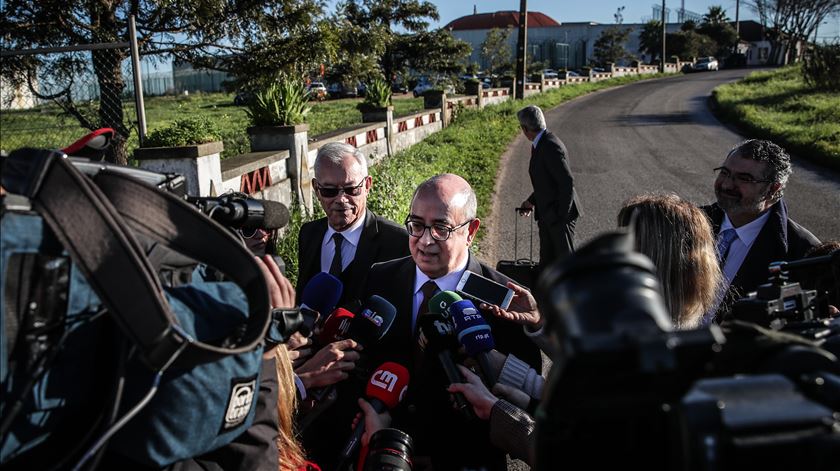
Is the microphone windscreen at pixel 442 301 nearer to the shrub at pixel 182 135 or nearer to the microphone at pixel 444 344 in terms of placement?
the microphone at pixel 444 344

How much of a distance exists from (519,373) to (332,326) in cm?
74

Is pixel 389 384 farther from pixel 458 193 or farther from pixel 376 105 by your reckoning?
pixel 376 105

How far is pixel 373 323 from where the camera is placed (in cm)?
250

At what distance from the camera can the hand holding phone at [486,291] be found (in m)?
2.60

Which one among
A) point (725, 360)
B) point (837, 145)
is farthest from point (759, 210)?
point (837, 145)

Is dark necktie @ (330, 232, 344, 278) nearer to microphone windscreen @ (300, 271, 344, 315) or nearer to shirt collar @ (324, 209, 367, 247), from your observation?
shirt collar @ (324, 209, 367, 247)

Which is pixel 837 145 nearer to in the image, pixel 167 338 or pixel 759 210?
pixel 759 210

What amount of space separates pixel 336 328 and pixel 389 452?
76cm

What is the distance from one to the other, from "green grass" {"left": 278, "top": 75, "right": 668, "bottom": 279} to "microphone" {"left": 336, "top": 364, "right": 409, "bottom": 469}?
3713mm

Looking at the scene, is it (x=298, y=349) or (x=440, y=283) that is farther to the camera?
(x=440, y=283)

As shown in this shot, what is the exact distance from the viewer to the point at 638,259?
2.78ft

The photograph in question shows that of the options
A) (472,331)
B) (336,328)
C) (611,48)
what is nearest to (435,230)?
(336,328)

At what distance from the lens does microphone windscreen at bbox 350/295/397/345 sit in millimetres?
2498

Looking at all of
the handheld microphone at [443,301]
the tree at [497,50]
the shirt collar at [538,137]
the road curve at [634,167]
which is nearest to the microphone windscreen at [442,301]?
the handheld microphone at [443,301]
